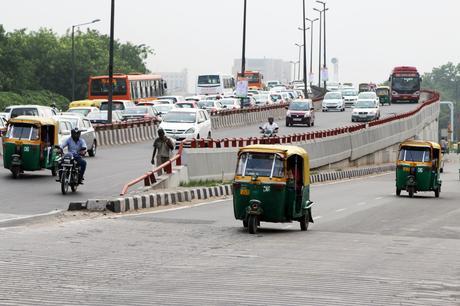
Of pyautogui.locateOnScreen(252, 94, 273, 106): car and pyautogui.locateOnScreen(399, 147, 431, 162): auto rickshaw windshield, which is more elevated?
pyautogui.locateOnScreen(252, 94, 273, 106): car

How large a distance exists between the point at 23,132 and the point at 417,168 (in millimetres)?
12718

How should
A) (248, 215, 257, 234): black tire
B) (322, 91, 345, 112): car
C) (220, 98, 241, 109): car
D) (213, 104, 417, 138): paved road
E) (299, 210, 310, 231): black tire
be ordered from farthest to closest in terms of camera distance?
(322, 91, 345, 112): car
(220, 98, 241, 109): car
(213, 104, 417, 138): paved road
(299, 210, 310, 231): black tire
(248, 215, 257, 234): black tire

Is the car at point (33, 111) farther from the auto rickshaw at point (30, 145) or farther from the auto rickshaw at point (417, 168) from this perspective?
the auto rickshaw at point (417, 168)

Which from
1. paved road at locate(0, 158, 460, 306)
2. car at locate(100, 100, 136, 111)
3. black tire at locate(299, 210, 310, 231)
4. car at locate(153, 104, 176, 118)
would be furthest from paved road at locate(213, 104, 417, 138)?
paved road at locate(0, 158, 460, 306)

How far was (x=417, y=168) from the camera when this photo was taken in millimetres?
38969

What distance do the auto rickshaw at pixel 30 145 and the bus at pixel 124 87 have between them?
47.4 meters

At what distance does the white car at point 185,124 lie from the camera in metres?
50.8

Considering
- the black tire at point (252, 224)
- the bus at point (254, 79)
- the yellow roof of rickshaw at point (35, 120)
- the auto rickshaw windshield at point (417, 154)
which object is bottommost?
the black tire at point (252, 224)

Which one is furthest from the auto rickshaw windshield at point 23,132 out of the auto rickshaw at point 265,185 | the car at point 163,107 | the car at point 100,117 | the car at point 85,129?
the car at point 163,107

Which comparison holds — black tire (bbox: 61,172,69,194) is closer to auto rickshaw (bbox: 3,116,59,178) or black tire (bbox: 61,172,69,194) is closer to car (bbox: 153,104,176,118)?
auto rickshaw (bbox: 3,116,59,178)

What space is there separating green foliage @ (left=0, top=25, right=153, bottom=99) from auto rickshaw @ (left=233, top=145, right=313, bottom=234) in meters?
89.2

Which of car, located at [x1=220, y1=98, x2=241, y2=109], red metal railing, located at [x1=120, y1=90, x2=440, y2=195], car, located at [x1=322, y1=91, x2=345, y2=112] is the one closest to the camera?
red metal railing, located at [x1=120, y1=90, x2=440, y2=195]

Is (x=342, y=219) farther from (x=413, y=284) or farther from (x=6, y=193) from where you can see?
(x=413, y=284)

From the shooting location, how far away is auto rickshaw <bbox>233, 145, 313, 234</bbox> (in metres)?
21.8
